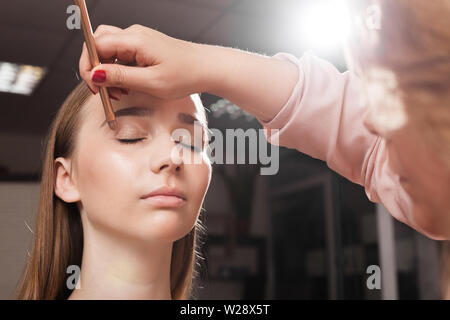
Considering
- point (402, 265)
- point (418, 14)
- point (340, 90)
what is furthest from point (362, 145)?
point (402, 265)

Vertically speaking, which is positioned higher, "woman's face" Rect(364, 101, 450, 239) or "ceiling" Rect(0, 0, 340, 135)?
"ceiling" Rect(0, 0, 340, 135)

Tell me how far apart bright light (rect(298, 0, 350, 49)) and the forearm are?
4.71 feet

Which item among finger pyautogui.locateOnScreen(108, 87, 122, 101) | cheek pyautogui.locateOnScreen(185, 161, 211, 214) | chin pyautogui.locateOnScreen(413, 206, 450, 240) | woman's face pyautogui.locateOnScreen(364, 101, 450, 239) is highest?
finger pyautogui.locateOnScreen(108, 87, 122, 101)

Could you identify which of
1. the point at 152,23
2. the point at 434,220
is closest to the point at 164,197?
the point at 434,220

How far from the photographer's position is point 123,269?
2.07 ft

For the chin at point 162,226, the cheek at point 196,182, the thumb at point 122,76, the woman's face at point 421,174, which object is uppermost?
the thumb at point 122,76

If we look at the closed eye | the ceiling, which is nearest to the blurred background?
the ceiling

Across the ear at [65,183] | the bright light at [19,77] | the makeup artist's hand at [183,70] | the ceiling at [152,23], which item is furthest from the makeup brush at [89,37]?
the bright light at [19,77]

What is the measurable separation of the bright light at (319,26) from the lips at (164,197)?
146 cm

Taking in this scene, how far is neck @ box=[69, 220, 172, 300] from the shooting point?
2.07 ft

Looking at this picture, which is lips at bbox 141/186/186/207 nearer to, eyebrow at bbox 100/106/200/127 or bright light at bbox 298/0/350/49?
eyebrow at bbox 100/106/200/127

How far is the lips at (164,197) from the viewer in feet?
1.86

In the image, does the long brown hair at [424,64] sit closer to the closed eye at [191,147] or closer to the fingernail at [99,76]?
the fingernail at [99,76]

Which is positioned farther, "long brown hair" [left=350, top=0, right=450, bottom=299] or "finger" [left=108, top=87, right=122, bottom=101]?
"finger" [left=108, top=87, right=122, bottom=101]
